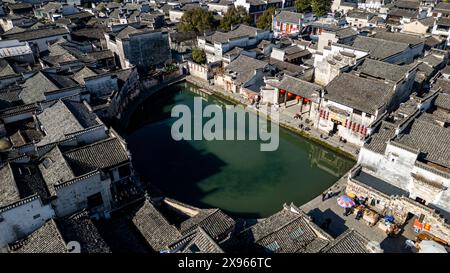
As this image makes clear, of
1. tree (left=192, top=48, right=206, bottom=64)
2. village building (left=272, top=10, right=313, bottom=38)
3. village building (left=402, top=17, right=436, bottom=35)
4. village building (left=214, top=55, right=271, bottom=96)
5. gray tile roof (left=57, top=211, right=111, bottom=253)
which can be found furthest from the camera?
village building (left=272, top=10, right=313, bottom=38)

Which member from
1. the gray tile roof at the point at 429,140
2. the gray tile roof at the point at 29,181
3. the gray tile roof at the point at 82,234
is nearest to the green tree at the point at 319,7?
the gray tile roof at the point at 429,140

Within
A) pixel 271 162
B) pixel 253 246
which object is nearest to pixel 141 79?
pixel 271 162

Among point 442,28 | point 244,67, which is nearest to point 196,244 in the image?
point 244,67

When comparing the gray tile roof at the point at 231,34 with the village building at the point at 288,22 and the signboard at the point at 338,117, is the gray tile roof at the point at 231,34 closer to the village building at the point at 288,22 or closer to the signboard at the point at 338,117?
the village building at the point at 288,22

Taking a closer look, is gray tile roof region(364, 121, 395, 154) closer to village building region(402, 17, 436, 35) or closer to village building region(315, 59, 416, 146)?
village building region(315, 59, 416, 146)

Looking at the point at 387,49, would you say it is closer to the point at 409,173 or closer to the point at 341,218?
the point at 409,173

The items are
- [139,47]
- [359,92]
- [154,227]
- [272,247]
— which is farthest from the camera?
[139,47]

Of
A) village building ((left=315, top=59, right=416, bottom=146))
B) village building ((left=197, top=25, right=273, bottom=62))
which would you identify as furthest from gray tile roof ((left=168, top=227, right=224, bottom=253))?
village building ((left=197, top=25, right=273, bottom=62))
